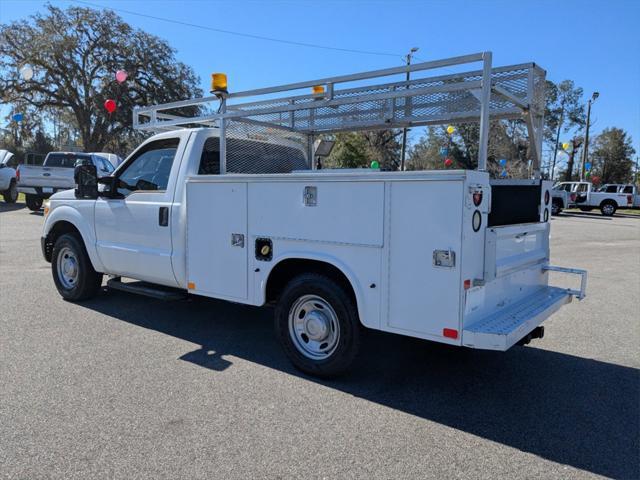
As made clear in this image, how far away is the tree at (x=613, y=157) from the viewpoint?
60.9 metres

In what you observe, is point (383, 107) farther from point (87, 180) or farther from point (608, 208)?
point (608, 208)

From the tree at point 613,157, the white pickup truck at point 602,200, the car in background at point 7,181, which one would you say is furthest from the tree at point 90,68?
the tree at point 613,157

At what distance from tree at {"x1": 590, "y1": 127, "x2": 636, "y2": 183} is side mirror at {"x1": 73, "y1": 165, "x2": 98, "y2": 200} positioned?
65.7m

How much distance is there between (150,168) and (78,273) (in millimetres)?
1832

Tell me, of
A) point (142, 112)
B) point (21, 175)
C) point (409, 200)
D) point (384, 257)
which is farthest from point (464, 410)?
point (21, 175)

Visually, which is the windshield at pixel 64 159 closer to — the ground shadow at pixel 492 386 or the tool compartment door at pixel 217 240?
the ground shadow at pixel 492 386

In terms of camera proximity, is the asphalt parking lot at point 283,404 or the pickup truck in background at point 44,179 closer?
the asphalt parking lot at point 283,404

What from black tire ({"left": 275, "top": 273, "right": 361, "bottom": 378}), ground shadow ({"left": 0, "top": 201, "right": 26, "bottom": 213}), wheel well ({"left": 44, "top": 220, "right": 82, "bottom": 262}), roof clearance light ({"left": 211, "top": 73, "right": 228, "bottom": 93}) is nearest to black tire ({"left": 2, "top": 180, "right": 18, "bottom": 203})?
ground shadow ({"left": 0, "top": 201, "right": 26, "bottom": 213})

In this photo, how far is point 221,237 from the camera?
4.68 meters

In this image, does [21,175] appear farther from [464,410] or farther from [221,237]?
[464,410]

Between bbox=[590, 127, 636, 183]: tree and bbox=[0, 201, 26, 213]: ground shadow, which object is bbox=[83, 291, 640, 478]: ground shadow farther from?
bbox=[590, 127, 636, 183]: tree

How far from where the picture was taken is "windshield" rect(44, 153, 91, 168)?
59.7 feet

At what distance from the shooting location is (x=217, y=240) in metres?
4.71

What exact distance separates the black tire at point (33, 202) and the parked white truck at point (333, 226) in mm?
13810
